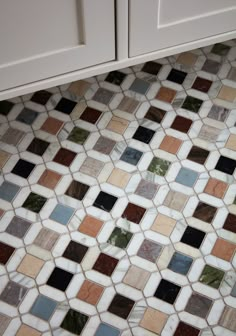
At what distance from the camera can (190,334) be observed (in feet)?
3.96

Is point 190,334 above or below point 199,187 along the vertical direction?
below

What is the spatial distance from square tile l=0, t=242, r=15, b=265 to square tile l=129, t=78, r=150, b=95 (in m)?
0.54

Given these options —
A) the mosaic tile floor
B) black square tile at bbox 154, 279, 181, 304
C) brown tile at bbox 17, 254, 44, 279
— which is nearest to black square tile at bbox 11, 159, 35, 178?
the mosaic tile floor

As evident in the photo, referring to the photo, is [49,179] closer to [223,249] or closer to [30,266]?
[30,266]

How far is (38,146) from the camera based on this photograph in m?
1.45

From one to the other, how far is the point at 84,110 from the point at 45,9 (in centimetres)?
39

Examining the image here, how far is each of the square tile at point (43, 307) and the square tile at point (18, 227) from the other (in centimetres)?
16

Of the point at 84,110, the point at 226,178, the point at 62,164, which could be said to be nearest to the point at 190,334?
the point at 226,178

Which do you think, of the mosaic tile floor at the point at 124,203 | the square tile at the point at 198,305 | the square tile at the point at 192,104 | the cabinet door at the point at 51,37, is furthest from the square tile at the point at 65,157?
the square tile at the point at 198,305

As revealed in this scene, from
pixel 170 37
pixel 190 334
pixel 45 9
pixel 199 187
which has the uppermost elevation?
pixel 45 9

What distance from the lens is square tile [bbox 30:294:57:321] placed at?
1.22 meters

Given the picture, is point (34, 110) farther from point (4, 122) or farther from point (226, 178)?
point (226, 178)

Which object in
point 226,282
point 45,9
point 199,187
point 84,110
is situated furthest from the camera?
point 84,110

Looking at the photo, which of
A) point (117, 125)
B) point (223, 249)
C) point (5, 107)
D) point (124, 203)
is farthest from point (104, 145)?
point (223, 249)
